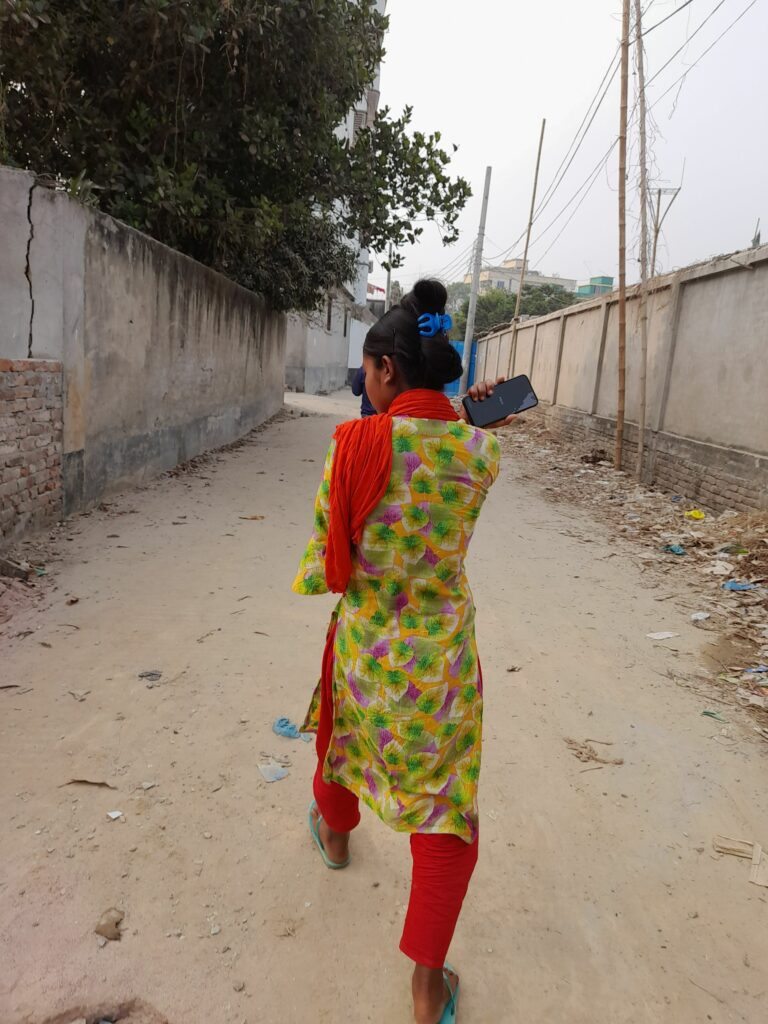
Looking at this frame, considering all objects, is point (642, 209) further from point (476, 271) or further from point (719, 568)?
point (476, 271)

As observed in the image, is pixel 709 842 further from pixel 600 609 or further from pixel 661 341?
pixel 661 341

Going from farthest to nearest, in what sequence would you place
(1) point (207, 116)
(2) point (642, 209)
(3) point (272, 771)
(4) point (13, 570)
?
(2) point (642, 209) → (1) point (207, 116) → (4) point (13, 570) → (3) point (272, 771)

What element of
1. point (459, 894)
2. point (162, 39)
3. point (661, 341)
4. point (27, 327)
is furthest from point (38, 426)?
point (661, 341)

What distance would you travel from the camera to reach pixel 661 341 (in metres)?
8.80

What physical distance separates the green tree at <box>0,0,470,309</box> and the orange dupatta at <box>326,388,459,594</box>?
4.12m

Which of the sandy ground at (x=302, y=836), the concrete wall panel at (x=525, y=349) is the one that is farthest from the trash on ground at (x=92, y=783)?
the concrete wall panel at (x=525, y=349)

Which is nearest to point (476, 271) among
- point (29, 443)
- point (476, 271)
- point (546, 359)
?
point (476, 271)

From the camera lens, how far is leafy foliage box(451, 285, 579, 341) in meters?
34.3

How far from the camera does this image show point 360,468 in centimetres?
140

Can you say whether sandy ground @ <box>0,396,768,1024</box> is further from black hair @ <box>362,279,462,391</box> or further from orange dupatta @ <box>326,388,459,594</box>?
black hair @ <box>362,279,462,391</box>

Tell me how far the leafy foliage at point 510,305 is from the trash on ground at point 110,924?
3280 centimetres

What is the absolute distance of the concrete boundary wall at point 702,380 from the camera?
21.5 feet

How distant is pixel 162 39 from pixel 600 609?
19.5ft

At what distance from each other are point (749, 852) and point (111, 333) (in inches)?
217
